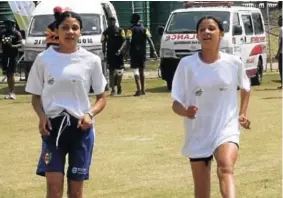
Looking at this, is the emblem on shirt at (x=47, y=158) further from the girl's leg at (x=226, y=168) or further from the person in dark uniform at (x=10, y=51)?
the person in dark uniform at (x=10, y=51)

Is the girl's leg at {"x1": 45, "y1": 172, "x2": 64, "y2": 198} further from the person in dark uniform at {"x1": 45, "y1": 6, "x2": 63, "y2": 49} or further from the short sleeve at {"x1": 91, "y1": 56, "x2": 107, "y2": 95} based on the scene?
the person in dark uniform at {"x1": 45, "y1": 6, "x2": 63, "y2": 49}

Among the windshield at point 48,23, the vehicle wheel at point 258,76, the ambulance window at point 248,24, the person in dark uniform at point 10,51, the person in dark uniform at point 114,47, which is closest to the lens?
the person in dark uniform at point 10,51

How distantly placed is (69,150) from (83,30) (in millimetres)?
13513

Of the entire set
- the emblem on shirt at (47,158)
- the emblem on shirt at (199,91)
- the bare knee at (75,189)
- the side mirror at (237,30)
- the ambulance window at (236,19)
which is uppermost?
the emblem on shirt at (199,91)

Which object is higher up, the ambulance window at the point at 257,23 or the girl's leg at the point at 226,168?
the girl's leg at the point at 226,168

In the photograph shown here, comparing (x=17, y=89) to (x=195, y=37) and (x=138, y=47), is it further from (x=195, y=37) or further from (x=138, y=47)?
(x=195, y=37)

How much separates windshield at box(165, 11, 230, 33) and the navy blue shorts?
1300 centimetres

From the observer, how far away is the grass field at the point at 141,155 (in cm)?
795

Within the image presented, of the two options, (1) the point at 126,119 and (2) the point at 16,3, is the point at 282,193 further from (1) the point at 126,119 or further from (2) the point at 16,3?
(2) the point at 16,3

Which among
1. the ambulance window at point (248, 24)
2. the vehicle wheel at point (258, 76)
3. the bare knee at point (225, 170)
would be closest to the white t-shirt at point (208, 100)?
the bare knee at point (225, 170)

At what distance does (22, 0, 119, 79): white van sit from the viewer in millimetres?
18906

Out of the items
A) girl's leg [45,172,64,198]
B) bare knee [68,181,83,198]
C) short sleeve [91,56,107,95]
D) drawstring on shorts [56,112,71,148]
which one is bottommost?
bare knee [68,181,83,198]

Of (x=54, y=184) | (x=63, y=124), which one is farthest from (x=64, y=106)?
(x=54, y=184)

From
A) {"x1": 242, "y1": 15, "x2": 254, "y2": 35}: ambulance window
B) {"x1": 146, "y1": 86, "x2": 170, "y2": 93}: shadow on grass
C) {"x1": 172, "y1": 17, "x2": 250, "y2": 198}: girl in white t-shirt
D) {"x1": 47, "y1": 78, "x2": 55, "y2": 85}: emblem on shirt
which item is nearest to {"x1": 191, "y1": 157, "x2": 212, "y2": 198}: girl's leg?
{"x1": 172, "y1": 17, "x2": 250, "y2": 198}: girl in white t-shirt
